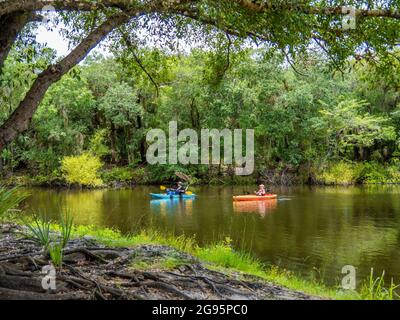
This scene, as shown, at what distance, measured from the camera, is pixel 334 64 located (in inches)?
276

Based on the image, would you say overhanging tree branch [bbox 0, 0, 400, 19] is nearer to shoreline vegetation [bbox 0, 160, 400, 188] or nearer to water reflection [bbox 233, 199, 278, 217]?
water reflection [bbox 233, 199, 278, 217]

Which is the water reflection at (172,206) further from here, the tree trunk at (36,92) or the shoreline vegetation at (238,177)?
the tree trunk at (36,92)

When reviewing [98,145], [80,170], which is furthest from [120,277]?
[98,145]

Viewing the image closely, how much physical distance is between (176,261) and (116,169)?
109 ft

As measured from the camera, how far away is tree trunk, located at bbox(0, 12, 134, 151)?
5.23 m

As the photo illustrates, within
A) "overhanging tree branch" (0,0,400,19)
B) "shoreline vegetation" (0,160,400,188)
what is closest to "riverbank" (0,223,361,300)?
"overhanging tree branch" (0,0,400,19)

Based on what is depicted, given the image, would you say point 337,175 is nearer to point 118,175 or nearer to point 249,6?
point 118,175

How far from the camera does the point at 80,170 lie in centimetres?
3431

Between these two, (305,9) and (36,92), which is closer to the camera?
(36,92)

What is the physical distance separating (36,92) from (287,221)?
1506cm

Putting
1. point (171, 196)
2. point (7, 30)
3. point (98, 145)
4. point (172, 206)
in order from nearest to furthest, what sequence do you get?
point (7, 30) → point (172, 206) → point (171, 196) → point (98, 145)

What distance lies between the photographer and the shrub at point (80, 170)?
3416 cm
